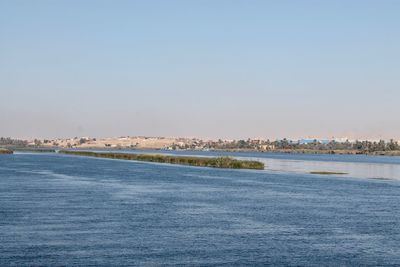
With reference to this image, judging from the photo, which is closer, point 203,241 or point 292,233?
point 203,241

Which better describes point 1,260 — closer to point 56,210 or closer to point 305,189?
point 56,210

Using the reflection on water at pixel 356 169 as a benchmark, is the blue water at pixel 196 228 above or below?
below

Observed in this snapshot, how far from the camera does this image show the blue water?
109 ft

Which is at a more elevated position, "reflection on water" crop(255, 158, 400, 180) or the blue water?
"reflection on water" crop(255, 158, 400, 180)

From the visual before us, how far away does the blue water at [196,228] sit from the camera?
33.1m

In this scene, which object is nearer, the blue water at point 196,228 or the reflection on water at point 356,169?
the blue water at point 196,228

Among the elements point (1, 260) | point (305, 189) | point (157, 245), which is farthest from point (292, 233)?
point (305, 189)

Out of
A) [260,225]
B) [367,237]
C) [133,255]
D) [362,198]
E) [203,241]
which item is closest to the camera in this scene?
[133,255]

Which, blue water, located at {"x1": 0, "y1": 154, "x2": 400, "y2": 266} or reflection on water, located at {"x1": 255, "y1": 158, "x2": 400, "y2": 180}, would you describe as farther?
reflection on water, located at {"x1": 255, "y1": 158, "x2": 400, "y2": 180}

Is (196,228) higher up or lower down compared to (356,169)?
lower down

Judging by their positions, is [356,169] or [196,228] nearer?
[196,228]

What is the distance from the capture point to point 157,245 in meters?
36.2

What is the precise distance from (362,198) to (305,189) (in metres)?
13.6

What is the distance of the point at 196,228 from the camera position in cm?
4316
